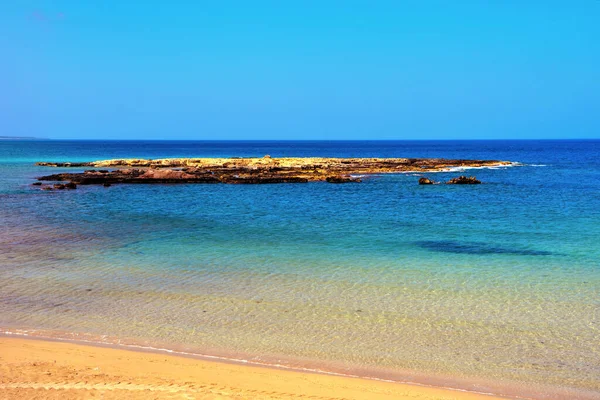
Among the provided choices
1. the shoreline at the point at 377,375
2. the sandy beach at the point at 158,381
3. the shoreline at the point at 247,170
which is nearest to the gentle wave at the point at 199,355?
the shoreline at the point at 377,375

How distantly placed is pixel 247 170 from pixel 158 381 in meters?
46.5

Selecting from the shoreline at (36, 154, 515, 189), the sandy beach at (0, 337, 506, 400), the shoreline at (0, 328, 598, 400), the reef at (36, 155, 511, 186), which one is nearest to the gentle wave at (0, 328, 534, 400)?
the shoreline at (0, 328, 598, 400)

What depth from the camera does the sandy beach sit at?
7.84 meters

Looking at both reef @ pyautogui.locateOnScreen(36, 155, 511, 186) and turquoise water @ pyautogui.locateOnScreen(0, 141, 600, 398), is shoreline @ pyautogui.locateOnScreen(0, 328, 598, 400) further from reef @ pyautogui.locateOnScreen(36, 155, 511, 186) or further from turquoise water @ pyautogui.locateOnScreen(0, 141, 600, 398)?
reef @ pyautogui.locateOnScreen(36, 155, 511, 186)

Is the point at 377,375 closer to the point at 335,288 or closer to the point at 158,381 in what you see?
the point at 158,381

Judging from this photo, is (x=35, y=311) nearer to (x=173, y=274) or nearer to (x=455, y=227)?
(x=173, y=274)

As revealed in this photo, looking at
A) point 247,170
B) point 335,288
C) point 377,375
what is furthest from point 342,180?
point 377,375

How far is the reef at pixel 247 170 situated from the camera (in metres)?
46.3

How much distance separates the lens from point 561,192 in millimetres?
39094

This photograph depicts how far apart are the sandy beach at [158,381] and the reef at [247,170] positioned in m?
35.9

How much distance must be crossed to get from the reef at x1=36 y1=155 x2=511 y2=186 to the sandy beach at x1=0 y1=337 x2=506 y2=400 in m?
35.9

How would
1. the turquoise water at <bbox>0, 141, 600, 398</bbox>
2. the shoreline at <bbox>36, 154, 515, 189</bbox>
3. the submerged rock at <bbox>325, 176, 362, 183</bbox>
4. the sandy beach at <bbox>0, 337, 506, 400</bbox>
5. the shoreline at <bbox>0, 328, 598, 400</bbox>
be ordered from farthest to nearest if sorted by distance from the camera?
the shoreline at <bbox>36, 154, 515, 189</bbox> → the submerged rock at <bbox>325, 176, 362, 183</bbox> → the turquoise water at <bbox>0, 141, 600, 398</bbox> → the shoreline at <bbox>0, 328, 598, 400</bbox> → the sandy beach at <bbox>0, 337, 506, 400</bbox>

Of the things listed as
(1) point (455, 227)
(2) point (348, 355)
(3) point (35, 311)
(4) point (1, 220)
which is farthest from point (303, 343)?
(4) point (1, 220)

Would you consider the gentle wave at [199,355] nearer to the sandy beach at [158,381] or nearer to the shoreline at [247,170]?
the sandy beach at [158,381]
